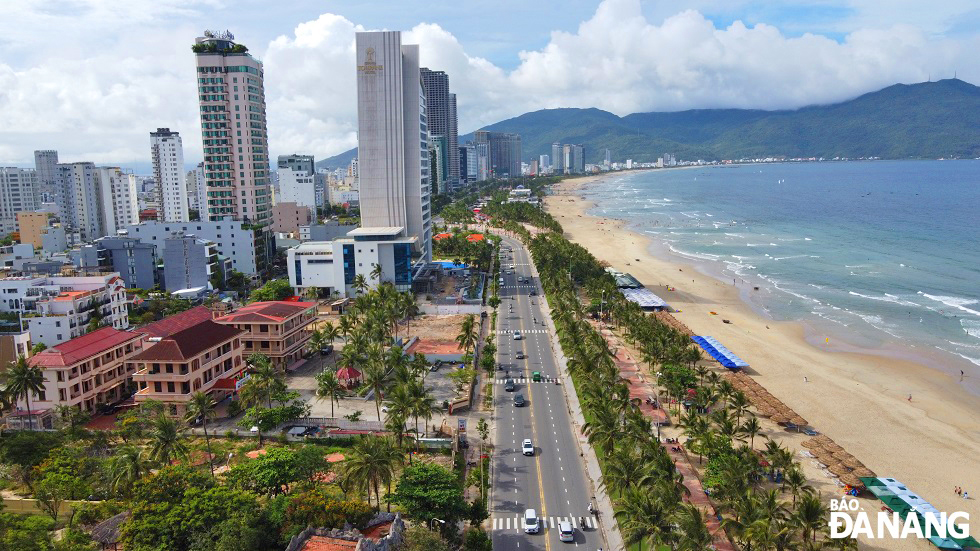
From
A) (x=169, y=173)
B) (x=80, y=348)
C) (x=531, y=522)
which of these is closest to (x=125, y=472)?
(x=531, y=522)

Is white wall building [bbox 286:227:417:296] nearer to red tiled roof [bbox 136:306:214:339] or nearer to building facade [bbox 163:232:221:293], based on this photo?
building facade [bbox 163:232:221:293]

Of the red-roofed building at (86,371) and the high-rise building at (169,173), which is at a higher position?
the high-rise building at (169,173)

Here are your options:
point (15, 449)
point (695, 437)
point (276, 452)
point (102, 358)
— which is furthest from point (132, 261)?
point (695, 437)

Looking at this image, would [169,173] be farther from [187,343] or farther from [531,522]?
[531,522]

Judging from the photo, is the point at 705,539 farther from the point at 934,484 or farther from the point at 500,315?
the point at 500,315

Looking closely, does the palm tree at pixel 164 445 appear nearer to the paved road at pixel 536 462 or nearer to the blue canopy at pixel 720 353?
the paved road at pixel 536 462

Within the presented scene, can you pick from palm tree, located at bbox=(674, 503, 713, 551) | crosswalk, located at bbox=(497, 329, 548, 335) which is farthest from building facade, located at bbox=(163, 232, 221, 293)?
palm tree, located at bbox=(674, 503, 713, 551)

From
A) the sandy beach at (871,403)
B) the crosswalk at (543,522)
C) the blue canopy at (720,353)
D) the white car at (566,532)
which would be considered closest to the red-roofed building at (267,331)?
the crosswalk at (543,522)
